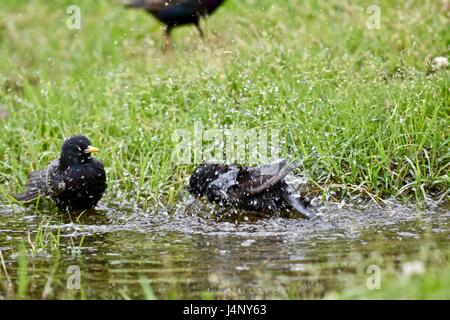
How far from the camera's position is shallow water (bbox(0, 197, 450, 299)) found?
5023 mm

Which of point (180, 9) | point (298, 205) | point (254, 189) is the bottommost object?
point (298, 205)

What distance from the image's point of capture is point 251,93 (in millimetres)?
7879

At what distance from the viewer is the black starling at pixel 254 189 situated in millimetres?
6746

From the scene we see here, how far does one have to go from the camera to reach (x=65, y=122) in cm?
829

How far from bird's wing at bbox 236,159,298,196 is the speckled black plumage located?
8.48 feet

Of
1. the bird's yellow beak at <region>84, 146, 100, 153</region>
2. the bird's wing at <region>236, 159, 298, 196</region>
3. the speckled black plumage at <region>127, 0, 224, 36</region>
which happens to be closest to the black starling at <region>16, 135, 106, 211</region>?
the bird's yellow beak at <region>84, 146, 100, 153</region>

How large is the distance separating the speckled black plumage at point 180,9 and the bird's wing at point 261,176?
2583 millimetres

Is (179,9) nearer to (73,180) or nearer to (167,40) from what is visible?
(167,40)

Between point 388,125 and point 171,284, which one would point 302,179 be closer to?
point 388,125

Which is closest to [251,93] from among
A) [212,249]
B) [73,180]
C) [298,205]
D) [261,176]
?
[261,176]

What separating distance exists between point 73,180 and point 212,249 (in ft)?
6.21

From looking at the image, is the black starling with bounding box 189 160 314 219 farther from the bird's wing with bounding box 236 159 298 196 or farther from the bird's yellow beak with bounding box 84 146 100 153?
the bird's yellow beak with bounding box 84 146 100 153

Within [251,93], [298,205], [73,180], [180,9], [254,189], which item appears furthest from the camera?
[180,9]

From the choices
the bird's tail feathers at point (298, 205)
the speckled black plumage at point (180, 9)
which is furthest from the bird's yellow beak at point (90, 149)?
the speckled black plumage at point (180, 9)
